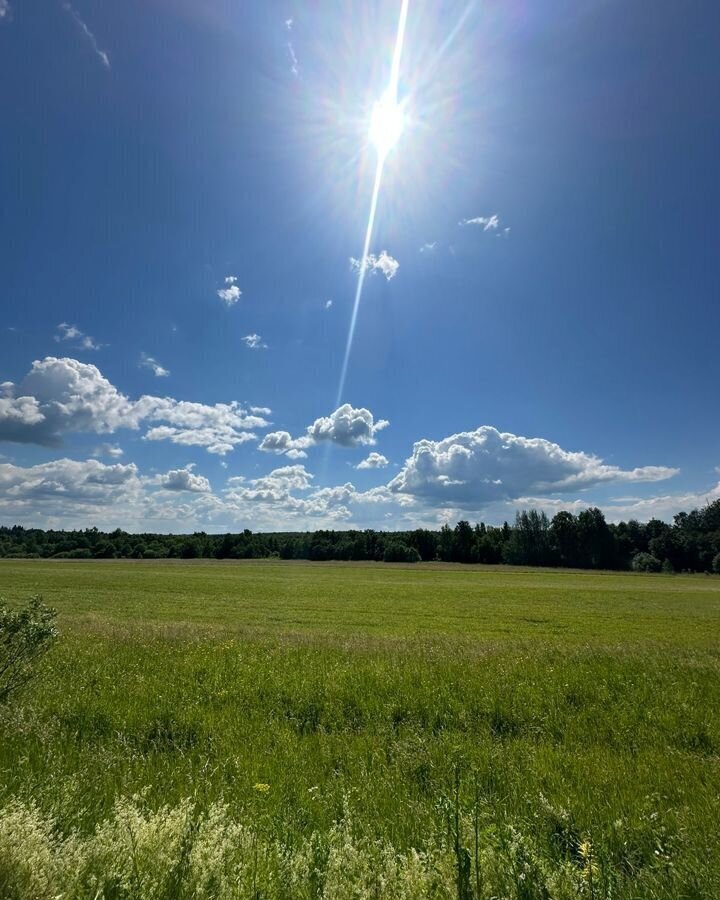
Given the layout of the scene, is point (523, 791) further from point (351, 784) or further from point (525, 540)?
point (525, 540)

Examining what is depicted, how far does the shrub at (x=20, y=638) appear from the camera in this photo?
6727 millimetres

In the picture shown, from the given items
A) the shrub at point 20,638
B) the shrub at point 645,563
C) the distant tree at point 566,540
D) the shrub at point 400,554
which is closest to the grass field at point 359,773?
the shrub at point 20,638

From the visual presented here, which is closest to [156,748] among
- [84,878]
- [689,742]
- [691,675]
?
[84,878]

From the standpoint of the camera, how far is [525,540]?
14262cm

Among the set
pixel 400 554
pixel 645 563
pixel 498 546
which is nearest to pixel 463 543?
pixel 498 546

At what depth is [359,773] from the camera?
593cm

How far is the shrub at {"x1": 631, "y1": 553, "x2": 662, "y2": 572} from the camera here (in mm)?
121812

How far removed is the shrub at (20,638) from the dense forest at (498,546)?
136497mm

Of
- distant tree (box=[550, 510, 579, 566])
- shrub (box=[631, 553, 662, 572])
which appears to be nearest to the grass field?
shrub (box=[631, 553, 662, 572])

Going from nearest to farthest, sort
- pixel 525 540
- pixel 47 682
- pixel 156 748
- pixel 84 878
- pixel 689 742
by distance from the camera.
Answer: pixel 84 878, pixel 156 748, pixel 689 742, pixel 47 682, pixel 525 540

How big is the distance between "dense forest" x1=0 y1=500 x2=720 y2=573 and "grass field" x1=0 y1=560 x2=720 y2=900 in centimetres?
13274

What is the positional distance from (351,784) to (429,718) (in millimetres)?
2547

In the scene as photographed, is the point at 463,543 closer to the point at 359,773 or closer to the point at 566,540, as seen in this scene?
the point at 566,540

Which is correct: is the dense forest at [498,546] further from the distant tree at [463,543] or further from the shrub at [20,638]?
the shrub at [20,638]
